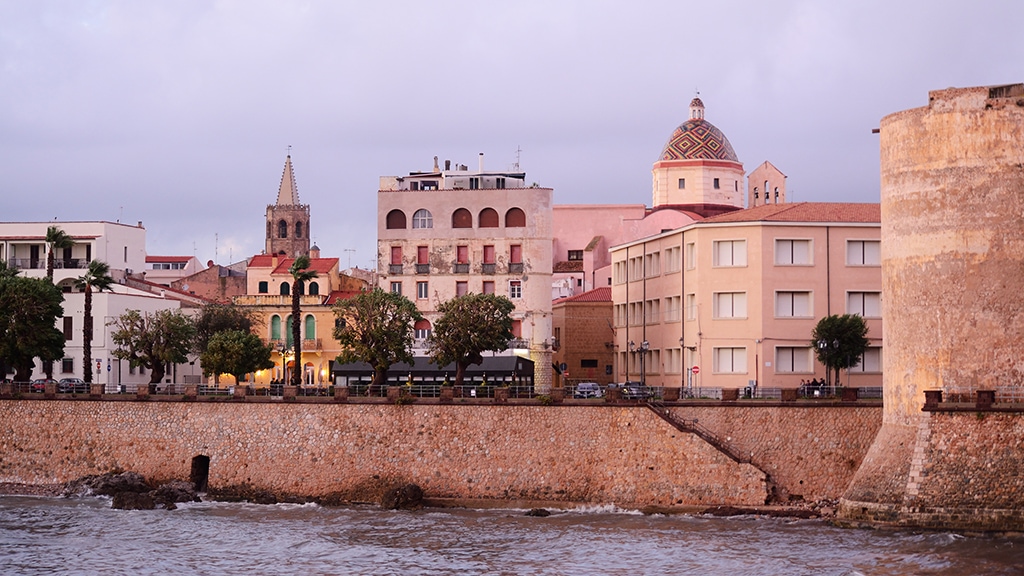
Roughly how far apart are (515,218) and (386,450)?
62.4 ft

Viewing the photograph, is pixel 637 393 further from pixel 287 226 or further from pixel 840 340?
pixel 287 226

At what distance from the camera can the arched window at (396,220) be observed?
229 ft

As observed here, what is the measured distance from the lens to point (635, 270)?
70.4 meters

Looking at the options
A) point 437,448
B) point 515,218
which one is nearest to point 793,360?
point 437,448

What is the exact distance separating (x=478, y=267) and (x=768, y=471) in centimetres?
2282

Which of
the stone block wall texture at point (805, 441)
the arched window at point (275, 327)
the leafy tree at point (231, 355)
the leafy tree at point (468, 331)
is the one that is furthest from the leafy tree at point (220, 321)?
the stone block wall texture at point (805, 441)

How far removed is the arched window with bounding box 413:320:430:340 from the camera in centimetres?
6962

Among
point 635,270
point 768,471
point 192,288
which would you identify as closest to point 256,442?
point 768,471

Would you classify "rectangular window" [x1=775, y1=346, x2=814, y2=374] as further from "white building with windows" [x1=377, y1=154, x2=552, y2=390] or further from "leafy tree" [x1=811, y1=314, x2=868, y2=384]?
"white building with windows" [x1=377, y1=154, x2=552, y2=390]

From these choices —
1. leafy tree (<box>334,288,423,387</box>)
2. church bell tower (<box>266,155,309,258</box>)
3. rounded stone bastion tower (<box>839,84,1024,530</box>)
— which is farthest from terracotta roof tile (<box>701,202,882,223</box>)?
church bell tower (<box>266,155,309,258</box>)

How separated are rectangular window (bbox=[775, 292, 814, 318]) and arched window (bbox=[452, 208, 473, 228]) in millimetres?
16015

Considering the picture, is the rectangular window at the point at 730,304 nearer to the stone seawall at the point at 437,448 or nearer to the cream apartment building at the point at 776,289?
the cream apartment building at the point at 776,289

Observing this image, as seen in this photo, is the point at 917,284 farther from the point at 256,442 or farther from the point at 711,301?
the point at 256,442

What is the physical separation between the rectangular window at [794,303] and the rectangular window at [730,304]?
1383mm
